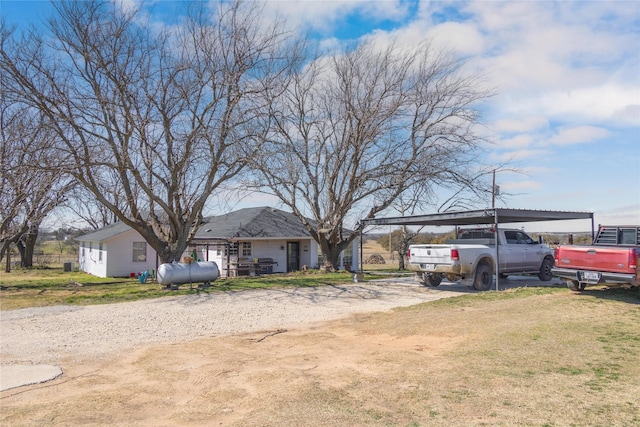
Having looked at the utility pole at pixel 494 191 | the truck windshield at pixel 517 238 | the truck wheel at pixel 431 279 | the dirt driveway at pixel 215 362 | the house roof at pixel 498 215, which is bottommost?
the dirt driveway at pixel 215 362

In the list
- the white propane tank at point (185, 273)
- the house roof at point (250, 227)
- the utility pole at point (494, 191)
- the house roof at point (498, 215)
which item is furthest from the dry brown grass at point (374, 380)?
the house roof at point (250, 227)

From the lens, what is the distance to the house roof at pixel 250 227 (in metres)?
28.4

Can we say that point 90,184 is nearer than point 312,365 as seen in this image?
No

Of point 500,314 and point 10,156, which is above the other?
point 10,156

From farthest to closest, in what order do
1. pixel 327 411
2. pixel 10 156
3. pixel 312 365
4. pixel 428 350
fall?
pixel 10 156, pixel 428 350, pixel 312 365, pixel 327 411

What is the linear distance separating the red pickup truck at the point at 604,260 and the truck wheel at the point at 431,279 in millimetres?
4681

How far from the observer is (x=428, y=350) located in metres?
7.41

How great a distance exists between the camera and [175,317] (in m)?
11.7

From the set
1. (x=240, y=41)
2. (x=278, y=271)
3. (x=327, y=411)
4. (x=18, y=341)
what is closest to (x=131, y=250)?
(x=278, y=271)

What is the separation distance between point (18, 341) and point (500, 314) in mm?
9843

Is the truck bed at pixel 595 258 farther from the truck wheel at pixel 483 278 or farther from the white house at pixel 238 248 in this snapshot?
the white house at pixel 238 248

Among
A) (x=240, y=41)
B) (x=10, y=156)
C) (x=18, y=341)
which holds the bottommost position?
(x=18, y=341)

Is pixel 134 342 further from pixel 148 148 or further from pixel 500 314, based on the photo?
pixel 148 148

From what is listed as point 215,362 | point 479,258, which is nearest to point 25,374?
point 215,362
